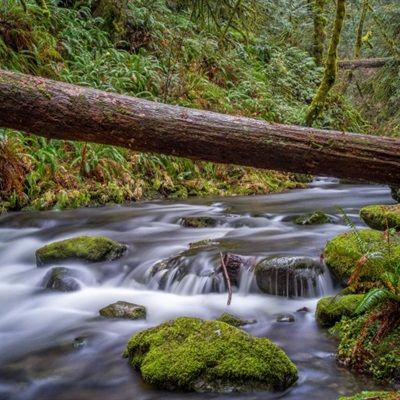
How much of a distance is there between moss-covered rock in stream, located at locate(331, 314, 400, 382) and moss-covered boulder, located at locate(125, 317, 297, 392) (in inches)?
18.6

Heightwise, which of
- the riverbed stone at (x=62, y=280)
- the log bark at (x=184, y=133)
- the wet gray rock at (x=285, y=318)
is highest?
the log bark at (x=184, y=133)

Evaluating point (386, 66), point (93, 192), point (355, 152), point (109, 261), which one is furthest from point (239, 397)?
point (386, 66)

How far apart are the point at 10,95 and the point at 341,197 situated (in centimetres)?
944

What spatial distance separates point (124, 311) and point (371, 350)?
92.6 inches

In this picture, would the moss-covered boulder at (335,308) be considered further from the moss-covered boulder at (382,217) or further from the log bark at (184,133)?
the moss-covered boulder at (382,217)

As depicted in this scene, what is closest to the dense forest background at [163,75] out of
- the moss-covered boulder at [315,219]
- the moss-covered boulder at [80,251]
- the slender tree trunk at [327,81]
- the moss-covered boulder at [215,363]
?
the slender tree trunk at [327,81]

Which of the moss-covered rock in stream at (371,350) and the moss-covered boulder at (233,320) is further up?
the moss-covered rock in stream at (371,350)

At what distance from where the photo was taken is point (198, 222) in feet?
27.8

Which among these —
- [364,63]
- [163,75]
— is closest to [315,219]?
[163,75]

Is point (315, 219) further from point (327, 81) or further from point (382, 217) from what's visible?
point (327, 81)

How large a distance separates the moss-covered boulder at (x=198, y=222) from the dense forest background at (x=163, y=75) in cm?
196

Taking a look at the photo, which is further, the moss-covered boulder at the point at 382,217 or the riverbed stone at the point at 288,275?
the moss-covered boulder at the point at 382,217

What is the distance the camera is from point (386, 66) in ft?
40.3

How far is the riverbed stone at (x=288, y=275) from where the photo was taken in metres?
5.40
